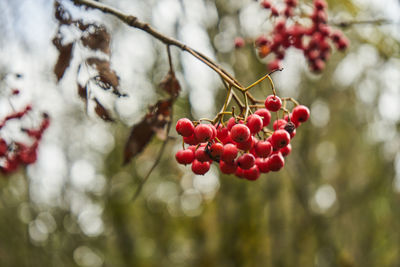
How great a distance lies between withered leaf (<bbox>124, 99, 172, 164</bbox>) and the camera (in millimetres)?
1478

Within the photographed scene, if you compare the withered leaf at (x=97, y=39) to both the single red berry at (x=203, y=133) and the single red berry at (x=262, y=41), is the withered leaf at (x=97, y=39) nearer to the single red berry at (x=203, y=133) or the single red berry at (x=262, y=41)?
the single red berry at (x=203, y=133)

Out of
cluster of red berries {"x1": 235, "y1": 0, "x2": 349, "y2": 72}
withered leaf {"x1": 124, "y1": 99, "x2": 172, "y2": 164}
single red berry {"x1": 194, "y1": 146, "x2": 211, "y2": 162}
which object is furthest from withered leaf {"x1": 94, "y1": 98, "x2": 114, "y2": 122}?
cluster of red berries {"x1": 235, "y1": 0, "x2": 349, "y2": 72}

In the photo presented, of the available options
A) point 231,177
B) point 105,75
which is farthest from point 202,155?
point 231,177

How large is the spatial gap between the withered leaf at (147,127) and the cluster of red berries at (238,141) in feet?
0.92

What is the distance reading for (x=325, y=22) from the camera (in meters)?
2.35

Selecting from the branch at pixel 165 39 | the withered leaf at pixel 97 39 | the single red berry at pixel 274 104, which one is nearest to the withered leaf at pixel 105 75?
the withered leaf at pixel 97 39

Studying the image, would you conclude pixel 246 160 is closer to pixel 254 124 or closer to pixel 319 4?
pixel 254 124

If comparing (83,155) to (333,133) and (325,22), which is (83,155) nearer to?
(333,133)

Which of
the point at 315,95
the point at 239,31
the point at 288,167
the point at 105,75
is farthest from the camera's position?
the point at 315,95

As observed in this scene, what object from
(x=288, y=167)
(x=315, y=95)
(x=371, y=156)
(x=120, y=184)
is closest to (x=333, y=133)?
(x=371, y=156)

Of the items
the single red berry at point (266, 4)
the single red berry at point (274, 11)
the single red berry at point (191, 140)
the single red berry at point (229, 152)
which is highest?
the single red berry at point (266, 4)

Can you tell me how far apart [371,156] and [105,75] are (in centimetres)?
895

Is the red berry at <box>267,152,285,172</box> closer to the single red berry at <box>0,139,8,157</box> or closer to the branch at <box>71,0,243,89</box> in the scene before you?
the branch at <box>71,0,243,89</box>

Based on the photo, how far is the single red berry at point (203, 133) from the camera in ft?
3.59
